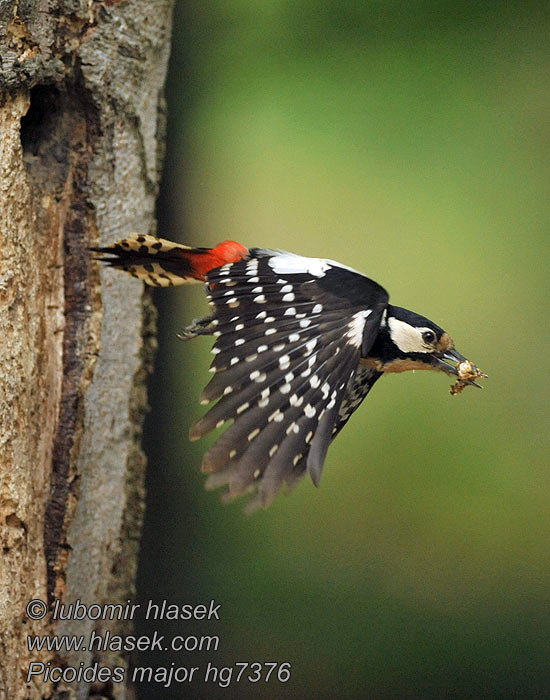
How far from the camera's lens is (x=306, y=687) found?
2.38m

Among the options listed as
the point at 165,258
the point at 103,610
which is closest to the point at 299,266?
the point at 165,258

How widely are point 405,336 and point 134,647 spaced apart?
100 centimetres

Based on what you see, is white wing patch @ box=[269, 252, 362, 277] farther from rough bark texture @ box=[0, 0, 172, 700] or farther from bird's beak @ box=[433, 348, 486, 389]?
rough bark texture @ box=[0, 0, 172, 700]

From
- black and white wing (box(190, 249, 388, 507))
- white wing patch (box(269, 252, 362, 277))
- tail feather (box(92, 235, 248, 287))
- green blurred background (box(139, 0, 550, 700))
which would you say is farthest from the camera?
green blurred background (box(139, 0, 550, 700))

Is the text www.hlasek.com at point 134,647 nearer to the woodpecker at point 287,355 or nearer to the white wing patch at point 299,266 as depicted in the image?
the woodpecker at point 287,355

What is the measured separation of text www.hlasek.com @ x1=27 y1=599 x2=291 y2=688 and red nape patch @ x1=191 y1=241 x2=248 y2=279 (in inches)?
26.5

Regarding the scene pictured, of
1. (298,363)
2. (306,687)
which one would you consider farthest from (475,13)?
(306,687)

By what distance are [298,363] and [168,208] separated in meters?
1.24

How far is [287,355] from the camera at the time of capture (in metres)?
1.13

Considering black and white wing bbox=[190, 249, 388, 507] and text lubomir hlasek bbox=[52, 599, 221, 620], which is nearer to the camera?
black and white wing bbox=[190, 249, 388, 507]

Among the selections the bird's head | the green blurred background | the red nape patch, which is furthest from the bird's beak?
the green blurred background

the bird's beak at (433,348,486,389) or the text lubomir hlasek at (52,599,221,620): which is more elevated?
the bird's beak at (433,348,486,389)

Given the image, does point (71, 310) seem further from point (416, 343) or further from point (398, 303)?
point (398, 303)

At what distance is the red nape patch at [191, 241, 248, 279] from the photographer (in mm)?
1338
